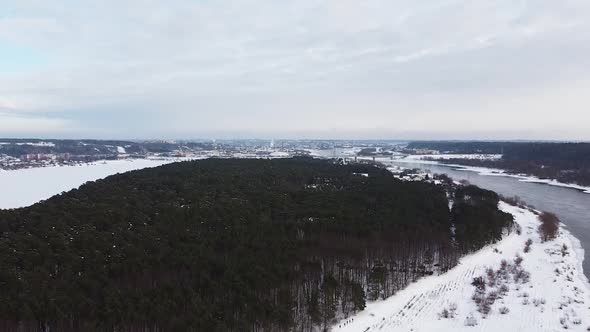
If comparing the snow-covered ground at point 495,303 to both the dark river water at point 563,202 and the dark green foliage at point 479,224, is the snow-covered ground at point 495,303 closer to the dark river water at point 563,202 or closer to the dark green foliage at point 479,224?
the dark green foliage at point 479,224

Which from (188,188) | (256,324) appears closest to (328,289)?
(256,324)

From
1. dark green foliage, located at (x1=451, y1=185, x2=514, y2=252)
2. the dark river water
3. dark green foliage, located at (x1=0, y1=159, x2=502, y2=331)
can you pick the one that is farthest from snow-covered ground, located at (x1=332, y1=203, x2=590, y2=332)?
the dark river water

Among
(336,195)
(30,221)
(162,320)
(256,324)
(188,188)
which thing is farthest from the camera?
(188,188)

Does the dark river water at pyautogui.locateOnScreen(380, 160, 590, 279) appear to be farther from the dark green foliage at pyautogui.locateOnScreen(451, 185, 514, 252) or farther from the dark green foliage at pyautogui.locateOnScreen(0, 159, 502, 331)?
the dark green foliage at pyautogui.locateOnScreen(0, 159, 502, 331)

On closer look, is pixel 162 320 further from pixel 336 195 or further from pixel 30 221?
pixel 336 195

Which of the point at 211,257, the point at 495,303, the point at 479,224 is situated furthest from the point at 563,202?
the point at 211,257

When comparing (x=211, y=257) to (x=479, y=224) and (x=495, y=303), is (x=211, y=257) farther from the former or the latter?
(x=479, y=224)
